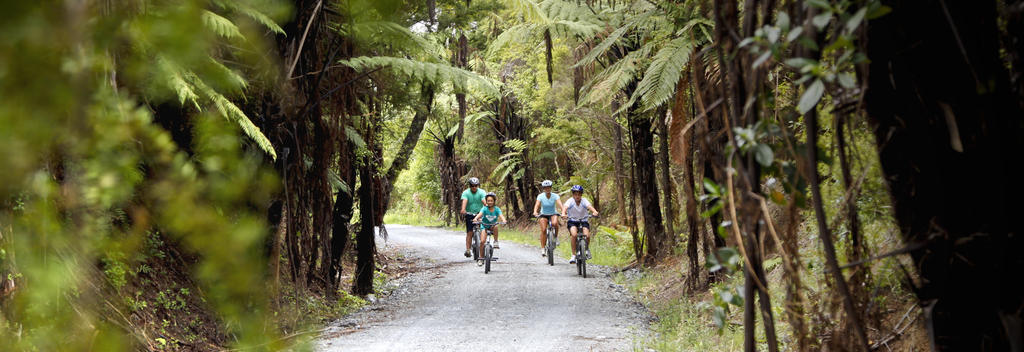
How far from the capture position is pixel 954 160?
1.63 m

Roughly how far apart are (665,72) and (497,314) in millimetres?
3804

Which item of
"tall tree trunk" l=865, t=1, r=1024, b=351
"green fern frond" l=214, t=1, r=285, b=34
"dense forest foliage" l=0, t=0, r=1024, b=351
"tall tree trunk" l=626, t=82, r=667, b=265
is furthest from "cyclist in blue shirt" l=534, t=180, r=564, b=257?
"green fern frond" l=214, t=1, r=285, b=34

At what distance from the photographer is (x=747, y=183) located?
1.69 metres

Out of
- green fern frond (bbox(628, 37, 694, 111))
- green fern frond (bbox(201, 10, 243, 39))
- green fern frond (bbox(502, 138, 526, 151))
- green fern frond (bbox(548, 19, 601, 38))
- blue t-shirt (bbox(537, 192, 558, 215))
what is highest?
green fern frond (bbox(548, 19, 601, 38))

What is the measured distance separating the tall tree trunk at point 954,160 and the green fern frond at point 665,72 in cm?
489

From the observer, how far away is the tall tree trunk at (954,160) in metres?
1.53

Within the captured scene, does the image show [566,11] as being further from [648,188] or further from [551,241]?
[551,241]

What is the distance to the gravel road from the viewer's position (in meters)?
7.23

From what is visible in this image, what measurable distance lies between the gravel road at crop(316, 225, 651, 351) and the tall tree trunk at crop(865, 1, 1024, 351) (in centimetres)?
385

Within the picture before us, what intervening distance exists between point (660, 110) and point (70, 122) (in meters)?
9.28

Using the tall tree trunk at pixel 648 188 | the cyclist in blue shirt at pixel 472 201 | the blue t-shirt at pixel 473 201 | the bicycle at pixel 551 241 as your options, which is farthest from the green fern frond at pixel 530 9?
the bicycle at pixel 551 241

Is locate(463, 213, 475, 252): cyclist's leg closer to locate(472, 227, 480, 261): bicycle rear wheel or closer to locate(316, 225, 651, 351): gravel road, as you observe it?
locate(472, 227, 480, 261): bicycle rear wheel

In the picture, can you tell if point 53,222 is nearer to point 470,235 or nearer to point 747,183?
point 747,183

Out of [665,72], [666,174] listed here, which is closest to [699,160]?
[665,72]
